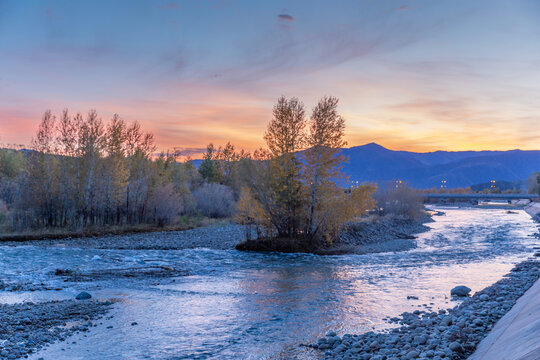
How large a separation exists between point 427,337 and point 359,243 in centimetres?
2694

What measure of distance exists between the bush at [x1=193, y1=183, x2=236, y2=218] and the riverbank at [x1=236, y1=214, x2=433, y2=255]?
2445cm

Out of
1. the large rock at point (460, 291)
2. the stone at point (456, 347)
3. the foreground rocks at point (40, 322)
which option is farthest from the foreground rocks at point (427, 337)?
the foreground rocks at point (40, 322)

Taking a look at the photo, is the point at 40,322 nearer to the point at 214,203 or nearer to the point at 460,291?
the point at 460,291

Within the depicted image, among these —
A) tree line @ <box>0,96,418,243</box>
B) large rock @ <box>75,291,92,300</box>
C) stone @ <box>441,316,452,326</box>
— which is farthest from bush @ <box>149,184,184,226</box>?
stone @ <box>441,316,452,326</box>

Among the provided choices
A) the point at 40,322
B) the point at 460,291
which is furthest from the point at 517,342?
the point at 40,322

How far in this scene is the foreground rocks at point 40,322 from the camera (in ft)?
32.7

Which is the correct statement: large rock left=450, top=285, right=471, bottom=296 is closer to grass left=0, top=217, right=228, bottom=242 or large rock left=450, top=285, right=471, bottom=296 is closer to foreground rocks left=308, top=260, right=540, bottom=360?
foreground rocks left=308, top=260, right=540, bottom=360

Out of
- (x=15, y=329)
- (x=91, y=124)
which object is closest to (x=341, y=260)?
(x=15, y=329)

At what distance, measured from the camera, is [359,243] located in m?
36.6

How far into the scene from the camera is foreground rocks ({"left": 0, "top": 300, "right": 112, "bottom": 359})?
9.97m

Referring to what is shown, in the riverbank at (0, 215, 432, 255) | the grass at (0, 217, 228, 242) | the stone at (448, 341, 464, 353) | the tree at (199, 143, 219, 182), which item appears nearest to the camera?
the stone at (448, 341, 464, 353)

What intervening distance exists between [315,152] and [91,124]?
27.4m

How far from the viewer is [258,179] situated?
31.6 m

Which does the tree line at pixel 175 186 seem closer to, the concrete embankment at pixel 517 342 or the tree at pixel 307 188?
the tree at pixel 307 188
